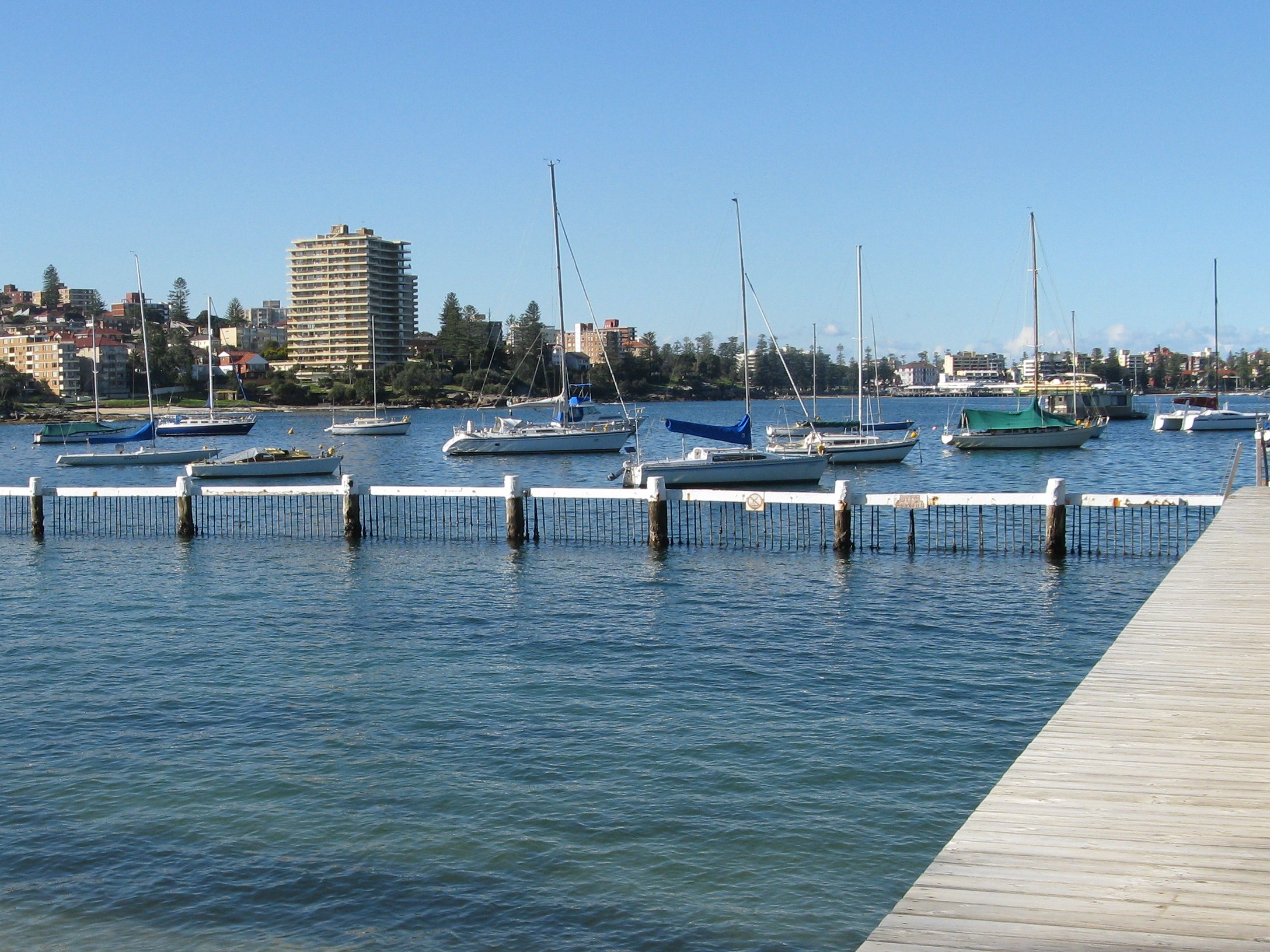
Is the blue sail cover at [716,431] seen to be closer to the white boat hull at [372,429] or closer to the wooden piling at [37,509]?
the wooden piling at [37,509]

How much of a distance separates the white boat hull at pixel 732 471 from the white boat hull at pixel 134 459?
1457 inches

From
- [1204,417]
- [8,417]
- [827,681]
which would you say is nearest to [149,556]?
[827,681]

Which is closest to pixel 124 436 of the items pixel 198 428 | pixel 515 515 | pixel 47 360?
pixel 198 428

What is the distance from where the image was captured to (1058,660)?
18.1 m

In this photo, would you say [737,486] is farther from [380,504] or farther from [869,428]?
[869,428]

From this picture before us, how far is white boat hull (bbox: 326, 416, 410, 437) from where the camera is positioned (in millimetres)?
113750

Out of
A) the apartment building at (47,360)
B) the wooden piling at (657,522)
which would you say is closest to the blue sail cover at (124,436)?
the wooden piling at (657,522)

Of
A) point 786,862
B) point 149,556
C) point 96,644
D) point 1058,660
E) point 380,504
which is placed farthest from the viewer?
point 380,504

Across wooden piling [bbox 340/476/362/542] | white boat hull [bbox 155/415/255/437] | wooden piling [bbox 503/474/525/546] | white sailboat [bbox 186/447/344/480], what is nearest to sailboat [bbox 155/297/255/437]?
white boat hull [bbox 155/415/255/437]

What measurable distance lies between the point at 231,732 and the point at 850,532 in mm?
17105

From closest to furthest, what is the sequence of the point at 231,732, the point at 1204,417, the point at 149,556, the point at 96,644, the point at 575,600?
the point at 231,732
the point at 96,644
the point at 575,600
the point at 149,556
the point at 1204,417

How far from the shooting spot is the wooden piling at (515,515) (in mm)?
30969

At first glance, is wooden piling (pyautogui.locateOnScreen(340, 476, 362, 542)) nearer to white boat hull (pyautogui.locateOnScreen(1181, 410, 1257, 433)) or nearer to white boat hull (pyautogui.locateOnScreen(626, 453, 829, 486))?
white boat hull (pyautogui.locateOnScreen(626, 453, 829, 486))

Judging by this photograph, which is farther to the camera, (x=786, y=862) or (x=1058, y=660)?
(x=1058, y=660)
